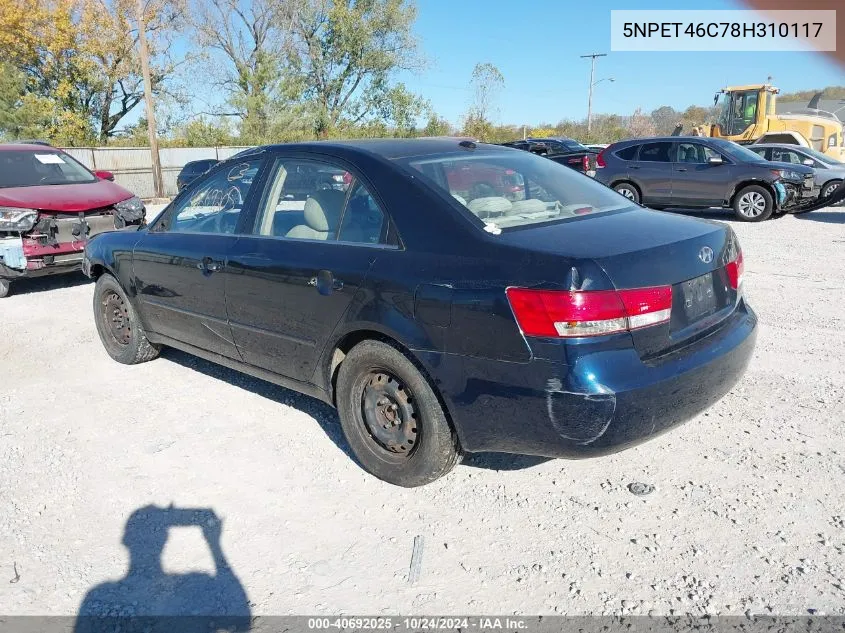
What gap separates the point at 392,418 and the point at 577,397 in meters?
1.01

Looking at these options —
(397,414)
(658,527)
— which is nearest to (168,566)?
(397,414)

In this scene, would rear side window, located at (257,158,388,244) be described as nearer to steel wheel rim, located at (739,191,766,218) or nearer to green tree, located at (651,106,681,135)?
steel wheel rim, located at (739,191,766,218)

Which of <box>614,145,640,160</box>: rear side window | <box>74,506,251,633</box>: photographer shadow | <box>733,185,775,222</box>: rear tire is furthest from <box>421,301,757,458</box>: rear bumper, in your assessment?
<box>614,145,640,160</box>: rear side window

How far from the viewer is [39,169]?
8.40 metres

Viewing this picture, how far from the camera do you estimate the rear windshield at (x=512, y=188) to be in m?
3.18

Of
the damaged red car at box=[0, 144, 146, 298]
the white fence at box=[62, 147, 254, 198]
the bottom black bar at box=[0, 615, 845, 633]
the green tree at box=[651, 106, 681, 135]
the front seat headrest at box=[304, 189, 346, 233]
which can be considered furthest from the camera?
the green tree at box=[651, 106, 681, 135]

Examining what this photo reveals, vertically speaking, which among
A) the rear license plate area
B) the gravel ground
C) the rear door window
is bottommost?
the gravel ground

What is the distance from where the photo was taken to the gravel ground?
254cm

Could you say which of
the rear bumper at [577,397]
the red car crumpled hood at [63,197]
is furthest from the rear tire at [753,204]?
the rear bumper at [577,397]

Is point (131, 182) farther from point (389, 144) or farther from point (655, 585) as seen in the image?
point (655, 585)

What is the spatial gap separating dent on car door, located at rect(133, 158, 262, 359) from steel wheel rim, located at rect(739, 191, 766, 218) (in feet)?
36.5

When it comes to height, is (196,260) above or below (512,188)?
below

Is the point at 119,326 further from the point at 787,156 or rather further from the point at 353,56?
the point at 353,56

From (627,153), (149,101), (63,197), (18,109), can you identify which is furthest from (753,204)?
(18,109)
